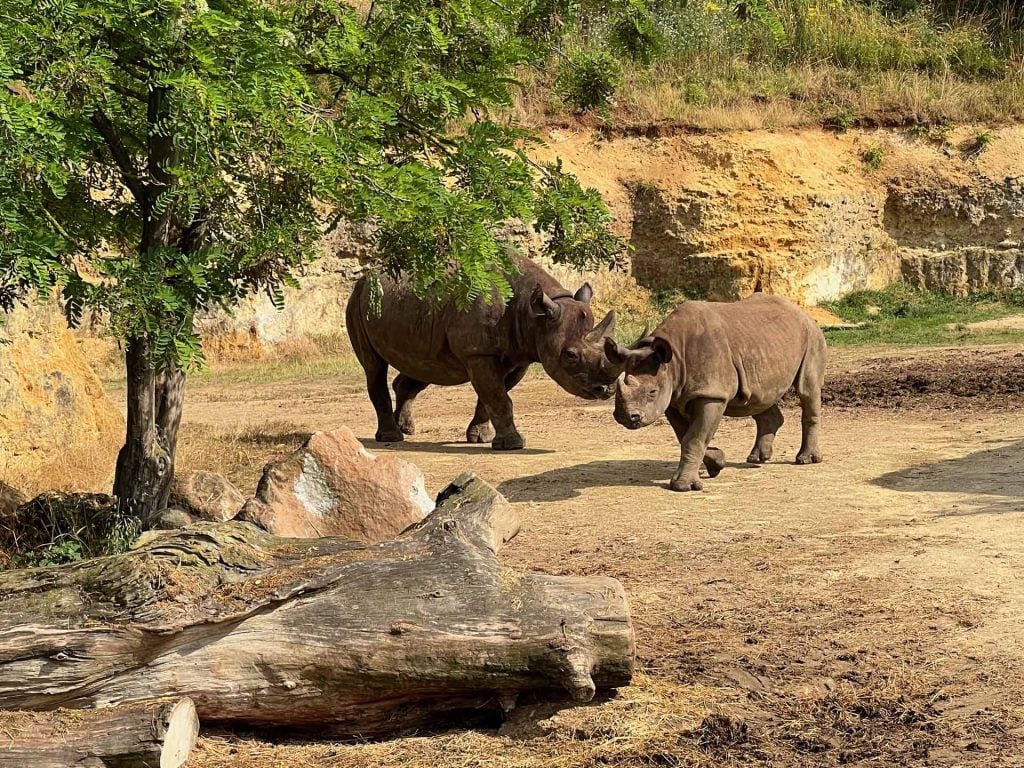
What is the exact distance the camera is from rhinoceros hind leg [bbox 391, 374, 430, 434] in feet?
46.6

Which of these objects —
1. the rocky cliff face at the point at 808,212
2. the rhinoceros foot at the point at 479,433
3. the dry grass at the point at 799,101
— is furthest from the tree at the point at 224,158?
the dry grass at the point at 799,101

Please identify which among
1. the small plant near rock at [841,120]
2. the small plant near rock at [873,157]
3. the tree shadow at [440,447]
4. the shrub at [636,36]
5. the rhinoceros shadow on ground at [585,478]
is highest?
the small plant near rock at [841,120]

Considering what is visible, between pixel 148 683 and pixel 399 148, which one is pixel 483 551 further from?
pixel 399 148

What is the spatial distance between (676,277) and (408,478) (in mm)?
17763

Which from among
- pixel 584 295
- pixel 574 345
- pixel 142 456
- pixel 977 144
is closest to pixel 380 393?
pixel 584 295

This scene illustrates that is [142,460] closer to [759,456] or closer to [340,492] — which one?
[340,492]

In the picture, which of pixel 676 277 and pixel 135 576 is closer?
pixel 135 576

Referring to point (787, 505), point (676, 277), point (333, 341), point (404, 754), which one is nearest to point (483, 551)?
point (404, 754)

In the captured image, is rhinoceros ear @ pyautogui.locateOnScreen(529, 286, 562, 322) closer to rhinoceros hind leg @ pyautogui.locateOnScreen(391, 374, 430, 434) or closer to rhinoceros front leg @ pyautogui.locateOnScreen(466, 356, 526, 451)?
rhinoceros front leg @ pyautogui.locateOnScreen(466, 356, 526, 451)

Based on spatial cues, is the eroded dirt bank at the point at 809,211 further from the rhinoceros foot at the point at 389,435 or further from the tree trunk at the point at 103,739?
the tree trunk at the point at 103,739

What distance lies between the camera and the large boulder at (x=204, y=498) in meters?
7.99

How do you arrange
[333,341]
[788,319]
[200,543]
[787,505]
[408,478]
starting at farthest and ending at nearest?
[333,341] → [788,319] → [787,505] → [408,478] → [200,543]

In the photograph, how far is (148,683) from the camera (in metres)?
5.31

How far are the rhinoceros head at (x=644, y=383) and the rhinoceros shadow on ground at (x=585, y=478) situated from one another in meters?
0.73
